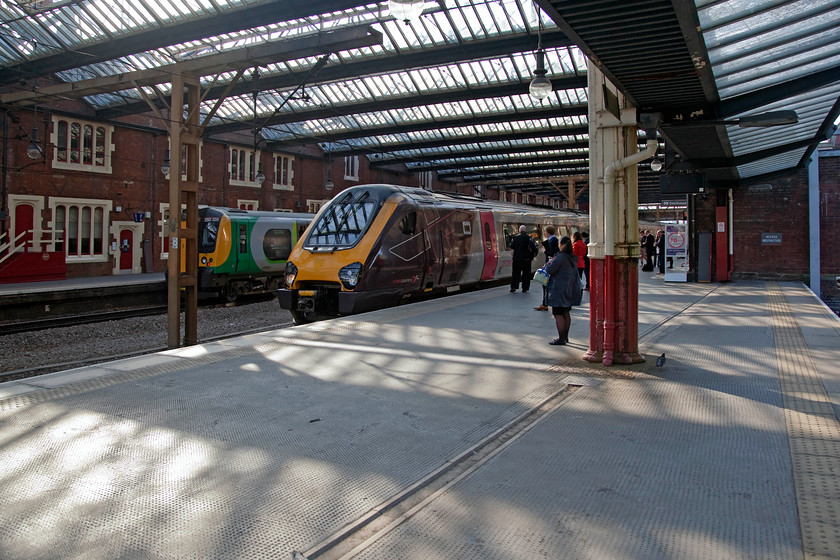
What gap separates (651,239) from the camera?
24297mm

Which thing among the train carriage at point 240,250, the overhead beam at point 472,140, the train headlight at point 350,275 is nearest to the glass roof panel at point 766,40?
the train headlight at point 350,275

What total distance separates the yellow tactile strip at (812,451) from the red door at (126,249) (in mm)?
23670

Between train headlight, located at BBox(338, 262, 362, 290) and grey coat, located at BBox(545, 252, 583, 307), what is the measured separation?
13.3 ft

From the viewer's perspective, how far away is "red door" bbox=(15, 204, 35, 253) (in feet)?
70.1

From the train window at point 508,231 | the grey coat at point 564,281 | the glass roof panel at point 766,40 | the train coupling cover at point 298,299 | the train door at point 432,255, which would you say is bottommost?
the train coupling cover at point 298,299

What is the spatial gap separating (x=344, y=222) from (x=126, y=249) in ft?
54.0

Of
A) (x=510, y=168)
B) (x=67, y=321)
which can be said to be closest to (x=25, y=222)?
(x=67, y=321)

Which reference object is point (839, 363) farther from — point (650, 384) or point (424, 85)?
point (424, 85)

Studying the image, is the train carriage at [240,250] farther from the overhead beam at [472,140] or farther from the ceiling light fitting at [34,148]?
the overhead beam at [472,140]

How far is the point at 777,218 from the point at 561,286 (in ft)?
48.4

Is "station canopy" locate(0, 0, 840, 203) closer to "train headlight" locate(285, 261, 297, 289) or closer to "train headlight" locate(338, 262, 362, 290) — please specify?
"train headlight" locate(285, 261, 297, 289)

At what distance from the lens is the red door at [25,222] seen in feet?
70.1

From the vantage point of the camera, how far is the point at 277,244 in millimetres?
20016

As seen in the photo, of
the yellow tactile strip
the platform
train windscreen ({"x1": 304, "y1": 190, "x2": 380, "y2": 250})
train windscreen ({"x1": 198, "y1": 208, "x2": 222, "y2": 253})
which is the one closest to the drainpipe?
the platform
